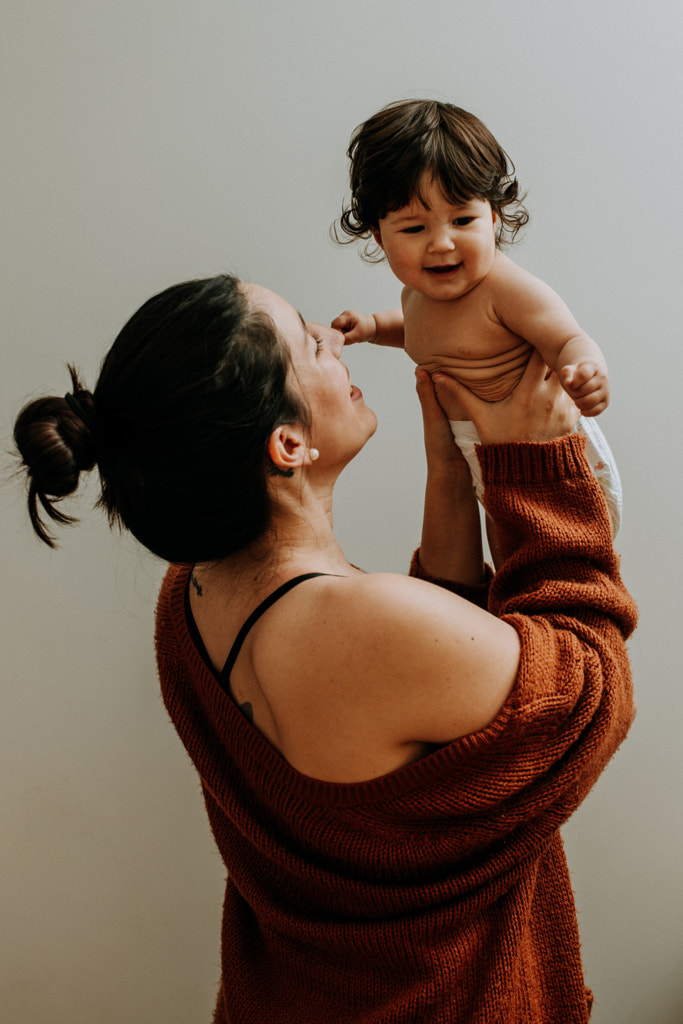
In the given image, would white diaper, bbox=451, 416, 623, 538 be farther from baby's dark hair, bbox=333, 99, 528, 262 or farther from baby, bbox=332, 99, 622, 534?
baby's dark hair, bbox=333, 99, 528, 262

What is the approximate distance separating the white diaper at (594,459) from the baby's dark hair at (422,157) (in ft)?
0.95

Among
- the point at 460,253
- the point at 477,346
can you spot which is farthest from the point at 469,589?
the point at 460,253

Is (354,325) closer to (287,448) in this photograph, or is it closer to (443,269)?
(443,269)

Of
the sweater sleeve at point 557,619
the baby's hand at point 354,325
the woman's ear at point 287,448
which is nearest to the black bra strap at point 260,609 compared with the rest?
the woman's ear at point 287,448

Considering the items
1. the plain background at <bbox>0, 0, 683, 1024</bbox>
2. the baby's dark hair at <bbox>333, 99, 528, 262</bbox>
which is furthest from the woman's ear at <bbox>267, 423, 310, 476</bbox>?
the plain background at <bbox>0, 0, 683, 1024</bbox>

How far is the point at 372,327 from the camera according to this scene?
1269mm

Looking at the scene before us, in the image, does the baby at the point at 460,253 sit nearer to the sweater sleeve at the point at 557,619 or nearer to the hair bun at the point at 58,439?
the sweater sleeve at the point at 557,619

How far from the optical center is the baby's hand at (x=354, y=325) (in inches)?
49.1

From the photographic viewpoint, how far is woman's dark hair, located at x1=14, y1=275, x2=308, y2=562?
88 cm

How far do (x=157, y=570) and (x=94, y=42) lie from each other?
865 millimetres

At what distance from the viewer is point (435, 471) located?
1.22 metres

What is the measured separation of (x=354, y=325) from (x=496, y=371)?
0.78 feet

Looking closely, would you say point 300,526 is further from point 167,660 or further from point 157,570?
point 157,570

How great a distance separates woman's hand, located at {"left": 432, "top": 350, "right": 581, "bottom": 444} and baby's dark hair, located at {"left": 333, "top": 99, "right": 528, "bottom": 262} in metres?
0.22
